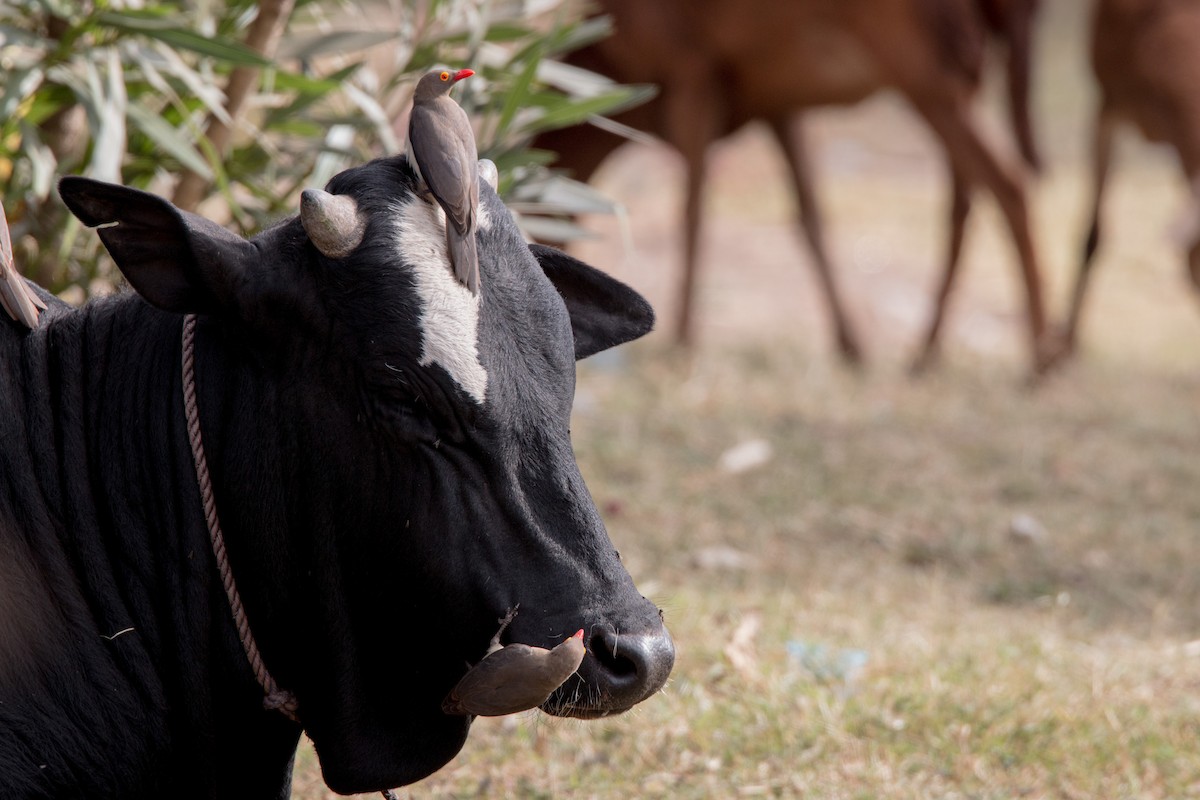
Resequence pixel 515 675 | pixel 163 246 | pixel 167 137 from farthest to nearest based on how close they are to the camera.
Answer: pixel 167 137, pixel 163 246, pixel 515 675

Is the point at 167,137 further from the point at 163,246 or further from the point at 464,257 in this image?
the point at 464,257

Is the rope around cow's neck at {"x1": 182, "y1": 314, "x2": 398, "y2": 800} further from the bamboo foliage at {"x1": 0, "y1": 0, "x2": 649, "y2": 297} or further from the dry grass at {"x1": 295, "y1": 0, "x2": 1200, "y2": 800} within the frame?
the bamboo foliage at {"x1": 0, "y1": 0, "x2": 649, "y2": 297}

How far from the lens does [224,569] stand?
194 centimetres

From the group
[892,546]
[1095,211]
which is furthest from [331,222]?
[1095,211]

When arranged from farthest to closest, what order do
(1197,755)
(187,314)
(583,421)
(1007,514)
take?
(583,421) → (1007,514) → (1197,755) → (187,314)

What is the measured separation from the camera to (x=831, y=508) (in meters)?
4.98

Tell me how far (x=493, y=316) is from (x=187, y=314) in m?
0.43

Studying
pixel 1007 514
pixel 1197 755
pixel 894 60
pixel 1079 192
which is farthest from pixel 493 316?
pixel 1079 192

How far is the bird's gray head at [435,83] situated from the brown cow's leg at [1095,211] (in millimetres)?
5627

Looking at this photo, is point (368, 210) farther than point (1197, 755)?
No

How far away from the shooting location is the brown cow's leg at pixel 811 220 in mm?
7258

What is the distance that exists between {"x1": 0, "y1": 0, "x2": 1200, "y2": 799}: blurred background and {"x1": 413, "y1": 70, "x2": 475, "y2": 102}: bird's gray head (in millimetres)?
895

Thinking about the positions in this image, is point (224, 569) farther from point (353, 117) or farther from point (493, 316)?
point (353, 117)

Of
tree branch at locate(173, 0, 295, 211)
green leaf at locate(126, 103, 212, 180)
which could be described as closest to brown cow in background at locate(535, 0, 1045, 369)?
tree branch at locate(173, 0, 295, 211)
